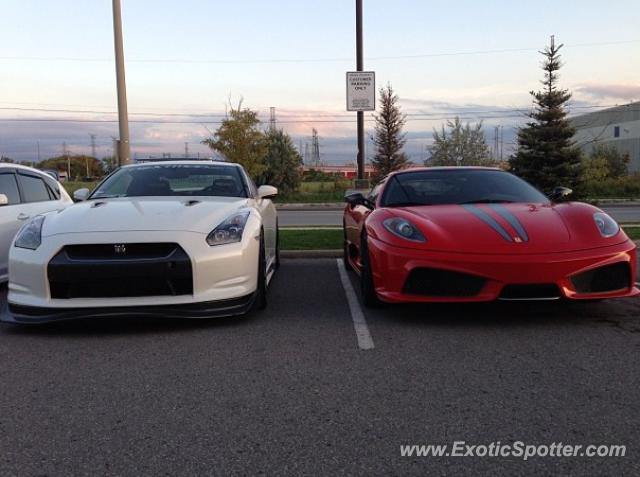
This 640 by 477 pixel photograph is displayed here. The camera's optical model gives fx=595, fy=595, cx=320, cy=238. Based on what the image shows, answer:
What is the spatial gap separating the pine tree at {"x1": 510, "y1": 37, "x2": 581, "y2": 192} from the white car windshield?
25.1 meters

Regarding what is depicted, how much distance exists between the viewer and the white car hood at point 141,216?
4527mm

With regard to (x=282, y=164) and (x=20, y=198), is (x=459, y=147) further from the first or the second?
(x=20, y=198)

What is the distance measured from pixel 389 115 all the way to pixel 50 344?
38516mm

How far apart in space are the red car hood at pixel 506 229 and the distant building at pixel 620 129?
234 ft

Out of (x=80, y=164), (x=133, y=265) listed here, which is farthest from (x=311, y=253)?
(x=80, y=164)

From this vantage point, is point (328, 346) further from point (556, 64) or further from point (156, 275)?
point (556, 64)

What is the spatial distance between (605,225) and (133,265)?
3654mm

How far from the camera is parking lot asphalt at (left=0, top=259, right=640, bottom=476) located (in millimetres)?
2482

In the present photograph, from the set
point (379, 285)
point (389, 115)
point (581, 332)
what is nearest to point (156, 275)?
point (379, 285)

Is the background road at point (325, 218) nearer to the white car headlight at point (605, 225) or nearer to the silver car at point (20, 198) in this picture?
the silver car at point (20, 198)

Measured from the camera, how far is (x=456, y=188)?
5.73m

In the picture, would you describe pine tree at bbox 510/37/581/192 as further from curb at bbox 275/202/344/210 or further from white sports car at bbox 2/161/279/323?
white sports car at bbox 2/161/279/323

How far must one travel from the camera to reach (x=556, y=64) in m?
29.7

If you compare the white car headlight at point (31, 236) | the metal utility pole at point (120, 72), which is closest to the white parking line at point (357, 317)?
the white car headlight at point (31, 236)
